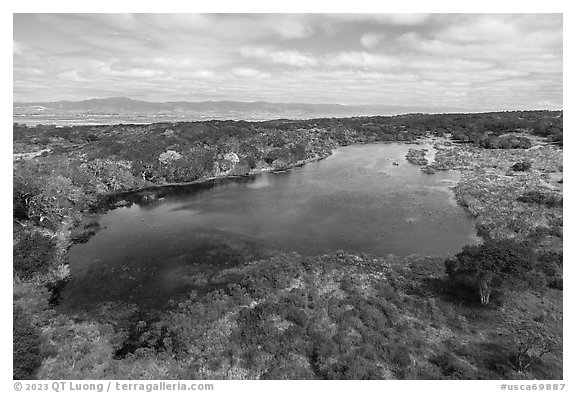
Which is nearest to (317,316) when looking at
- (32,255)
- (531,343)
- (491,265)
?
(531,343)

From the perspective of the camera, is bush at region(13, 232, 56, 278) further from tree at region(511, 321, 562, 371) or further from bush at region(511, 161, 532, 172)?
bush at region(511, 161, 532, 172)

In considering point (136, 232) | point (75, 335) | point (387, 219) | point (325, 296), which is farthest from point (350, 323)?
point (136, 232)

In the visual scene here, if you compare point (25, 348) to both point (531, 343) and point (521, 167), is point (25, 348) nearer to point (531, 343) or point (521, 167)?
point (531, 343)

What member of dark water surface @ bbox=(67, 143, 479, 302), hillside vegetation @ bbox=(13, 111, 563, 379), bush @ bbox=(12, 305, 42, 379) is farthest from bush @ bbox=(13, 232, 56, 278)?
bush @ bbox=(12, 305, 42, 379)

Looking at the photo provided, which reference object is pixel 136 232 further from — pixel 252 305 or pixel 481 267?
pixel 481 267

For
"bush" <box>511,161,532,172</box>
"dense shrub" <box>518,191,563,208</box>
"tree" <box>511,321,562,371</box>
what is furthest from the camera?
"bush" <box>511,161,532,172</box>
